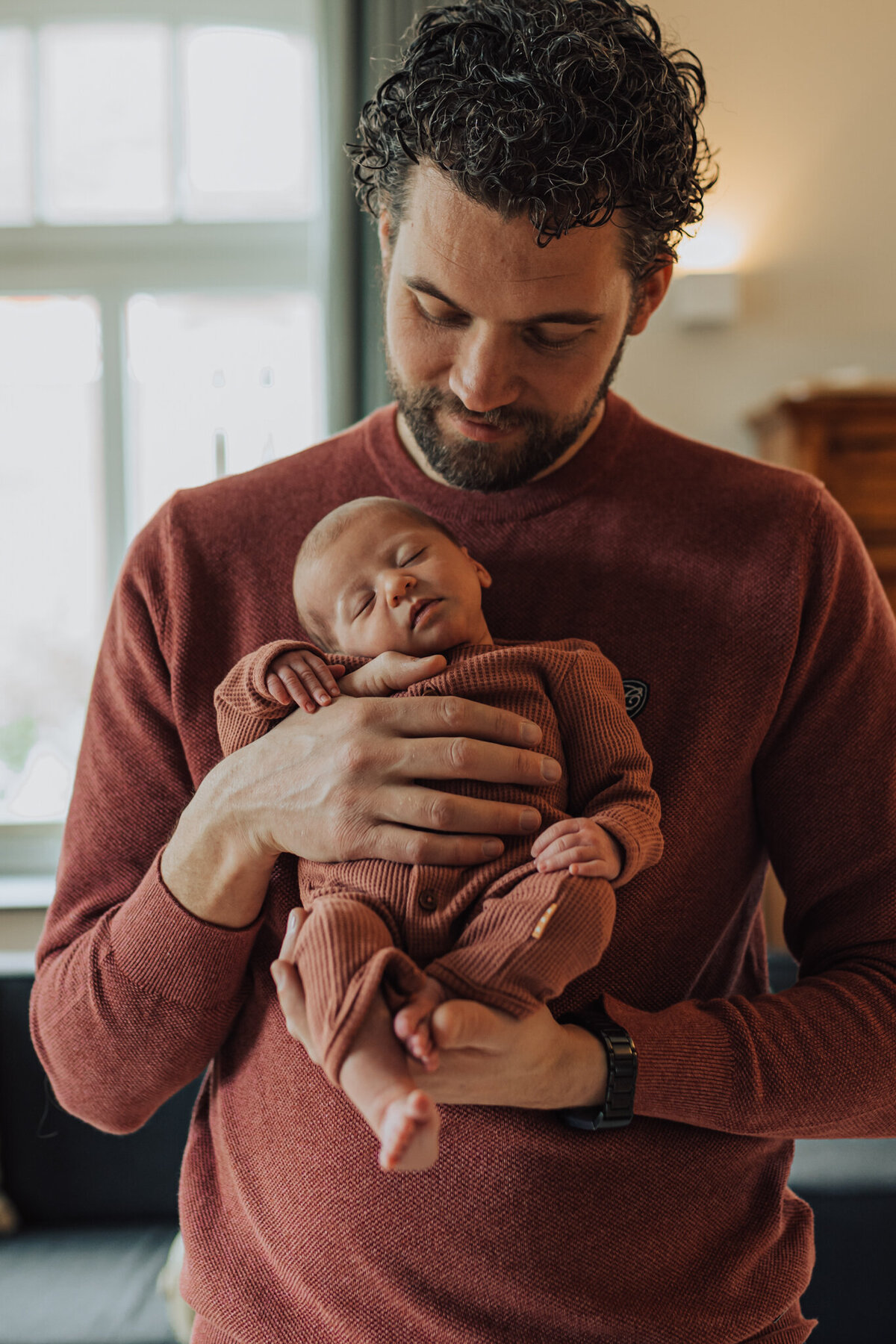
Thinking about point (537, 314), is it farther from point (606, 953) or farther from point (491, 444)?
point (606, 953)

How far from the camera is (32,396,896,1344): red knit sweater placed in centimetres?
93

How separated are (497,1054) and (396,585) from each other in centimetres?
43

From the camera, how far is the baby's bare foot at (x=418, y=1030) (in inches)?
29.5

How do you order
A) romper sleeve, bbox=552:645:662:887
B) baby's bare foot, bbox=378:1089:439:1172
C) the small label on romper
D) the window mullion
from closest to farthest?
baby's bare foot, bbox=378:1089:439:1172
the small label on romper
romper sleeve, bbox=552:645:662:887
the window mullion

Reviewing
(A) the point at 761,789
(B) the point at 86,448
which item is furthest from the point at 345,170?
(A) the point at 761,789

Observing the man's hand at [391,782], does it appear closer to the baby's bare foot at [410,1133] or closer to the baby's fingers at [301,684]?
the baby's fingers at [301,684]

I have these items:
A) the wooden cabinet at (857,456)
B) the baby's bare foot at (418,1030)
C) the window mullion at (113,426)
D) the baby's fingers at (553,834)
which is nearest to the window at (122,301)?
the window mullion at (113,426)

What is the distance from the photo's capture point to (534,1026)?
2.71 ft

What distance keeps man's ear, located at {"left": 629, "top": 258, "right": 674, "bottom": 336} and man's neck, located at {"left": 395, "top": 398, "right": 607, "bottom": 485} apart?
3.5 inches

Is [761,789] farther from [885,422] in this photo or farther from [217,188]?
[217,188]

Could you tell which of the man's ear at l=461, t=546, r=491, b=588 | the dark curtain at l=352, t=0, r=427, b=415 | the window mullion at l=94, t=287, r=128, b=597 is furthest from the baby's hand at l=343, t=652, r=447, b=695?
the window mullion at l=94, t=287, r=128, b=597

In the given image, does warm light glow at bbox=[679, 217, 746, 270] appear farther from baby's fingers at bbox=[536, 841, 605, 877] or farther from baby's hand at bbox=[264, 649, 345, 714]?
baby's fingers at bbox=[536, 841, 605, 877]

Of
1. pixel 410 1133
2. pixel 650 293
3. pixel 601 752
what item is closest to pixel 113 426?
pixel 650 293

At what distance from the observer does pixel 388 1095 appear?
74cm
